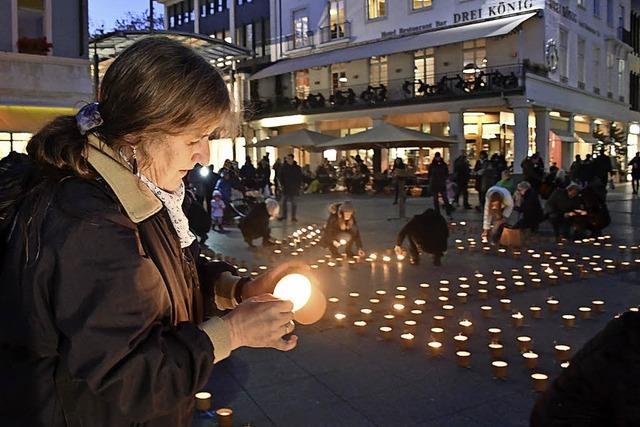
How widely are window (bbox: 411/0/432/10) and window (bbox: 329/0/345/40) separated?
4.85m

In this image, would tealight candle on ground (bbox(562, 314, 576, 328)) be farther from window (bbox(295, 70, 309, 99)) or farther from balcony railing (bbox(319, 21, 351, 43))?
window (bbox(295, 70, 309, 99))

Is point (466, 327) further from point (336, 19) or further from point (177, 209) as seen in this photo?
point (336, 19)

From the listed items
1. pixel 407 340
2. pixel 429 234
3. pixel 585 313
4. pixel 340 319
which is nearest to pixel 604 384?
pixel 407 340

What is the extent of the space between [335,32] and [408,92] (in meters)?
7.30

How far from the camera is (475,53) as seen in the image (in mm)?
29766

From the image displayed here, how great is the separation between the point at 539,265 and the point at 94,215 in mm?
8858

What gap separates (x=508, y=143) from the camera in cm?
3023

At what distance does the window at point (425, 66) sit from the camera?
31234 millimetres

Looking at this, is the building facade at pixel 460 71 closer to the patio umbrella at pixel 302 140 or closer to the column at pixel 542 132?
the column at pixel 542 132

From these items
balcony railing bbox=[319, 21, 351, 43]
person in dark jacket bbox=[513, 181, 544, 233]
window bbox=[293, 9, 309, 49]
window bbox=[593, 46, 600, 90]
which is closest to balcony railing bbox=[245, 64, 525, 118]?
balcony railing bbox=[319, 21, 351, 43]

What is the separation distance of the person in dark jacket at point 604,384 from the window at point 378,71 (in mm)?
32619

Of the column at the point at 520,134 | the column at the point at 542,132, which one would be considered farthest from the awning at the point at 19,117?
the column at the point at 542,132

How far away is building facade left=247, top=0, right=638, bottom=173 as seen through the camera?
27.8m

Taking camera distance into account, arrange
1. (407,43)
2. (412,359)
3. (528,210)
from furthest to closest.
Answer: (407,43), (528,210), (412,359)
